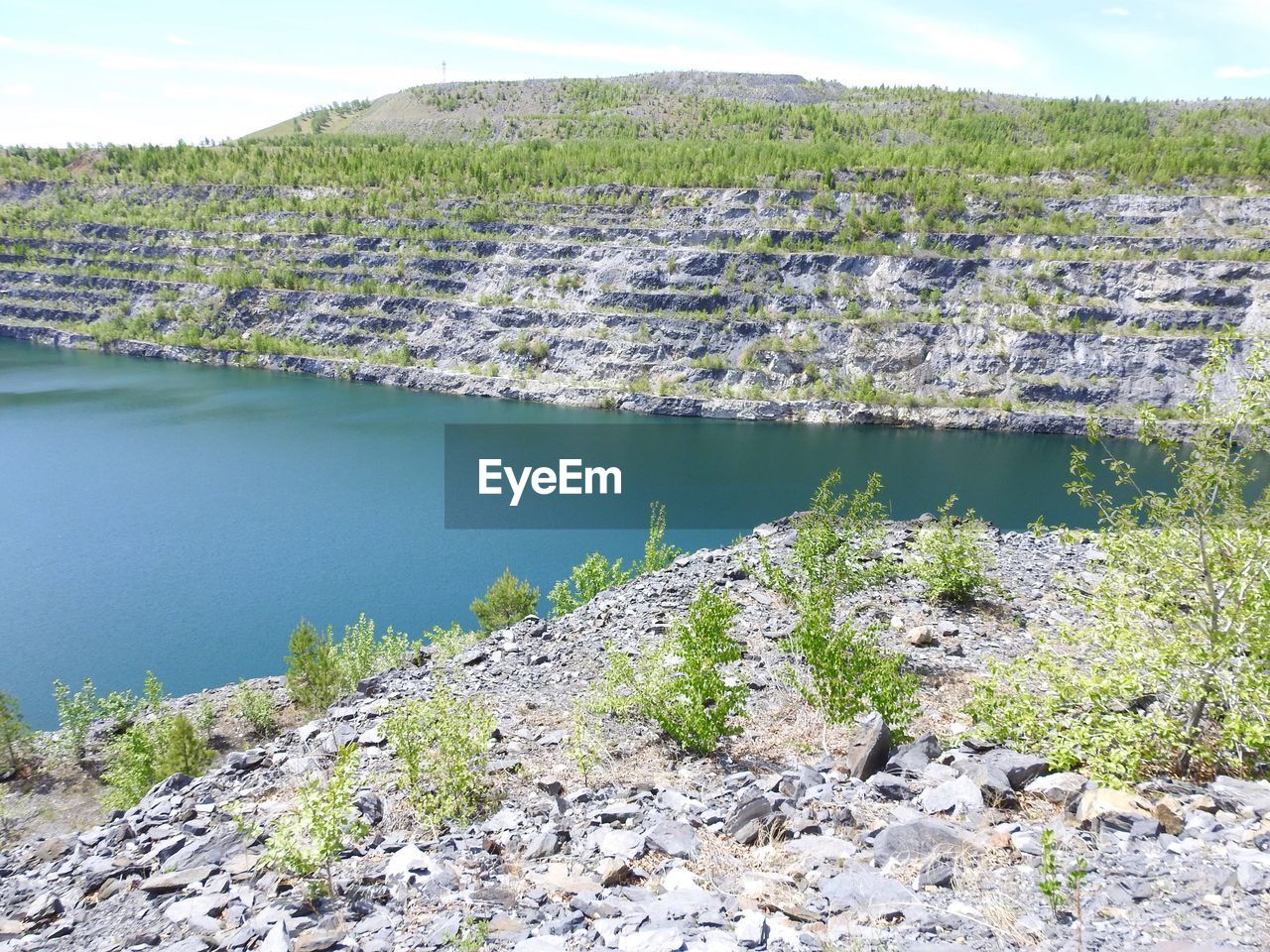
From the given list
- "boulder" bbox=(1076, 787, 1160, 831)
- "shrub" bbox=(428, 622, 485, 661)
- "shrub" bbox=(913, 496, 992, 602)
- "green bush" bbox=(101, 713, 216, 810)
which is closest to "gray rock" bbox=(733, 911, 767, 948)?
"boulder" bbox=(1076, 787, 1160, 831)

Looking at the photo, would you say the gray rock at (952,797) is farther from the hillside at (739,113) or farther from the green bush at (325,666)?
the hillside at (739,113)

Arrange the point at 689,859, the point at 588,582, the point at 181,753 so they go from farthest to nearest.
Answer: the point at 588,582 < the point at 181,753 < the point at 689,859

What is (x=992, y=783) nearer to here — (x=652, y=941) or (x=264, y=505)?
(x=652, y=941)

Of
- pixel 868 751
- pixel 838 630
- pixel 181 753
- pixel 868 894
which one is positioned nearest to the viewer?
pixel 868 894

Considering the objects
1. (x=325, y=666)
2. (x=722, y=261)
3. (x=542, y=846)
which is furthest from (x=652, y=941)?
(x=722, y=261)

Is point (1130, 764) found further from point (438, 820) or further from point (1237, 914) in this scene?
point (438, 820)

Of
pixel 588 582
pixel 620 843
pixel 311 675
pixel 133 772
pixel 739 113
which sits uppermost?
pixel 739 113

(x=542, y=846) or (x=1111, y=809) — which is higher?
(x=1111, y=809)

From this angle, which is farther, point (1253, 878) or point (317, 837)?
point (317, 837)
